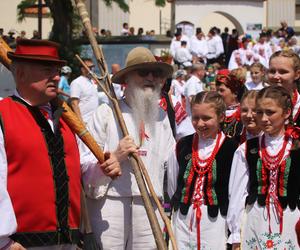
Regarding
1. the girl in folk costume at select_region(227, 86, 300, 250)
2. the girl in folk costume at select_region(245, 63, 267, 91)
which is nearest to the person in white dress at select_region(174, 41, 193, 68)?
the girl in folk costume at select_region(245, 63, 267, 91)

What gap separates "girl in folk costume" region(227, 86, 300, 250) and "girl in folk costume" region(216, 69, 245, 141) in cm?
142

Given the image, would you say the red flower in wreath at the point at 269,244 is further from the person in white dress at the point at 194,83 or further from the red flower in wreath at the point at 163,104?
the person in white dress at the point at 194,83

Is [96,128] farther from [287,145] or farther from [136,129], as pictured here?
[287,145]

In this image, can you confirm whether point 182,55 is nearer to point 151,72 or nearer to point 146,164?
point 151,72

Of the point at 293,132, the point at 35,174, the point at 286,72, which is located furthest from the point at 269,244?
the point at 35,174

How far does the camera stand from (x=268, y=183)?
17.3ft

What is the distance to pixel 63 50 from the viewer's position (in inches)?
872

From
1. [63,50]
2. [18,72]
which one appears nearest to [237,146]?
[18,72]

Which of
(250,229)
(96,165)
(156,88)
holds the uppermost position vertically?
(156,88)

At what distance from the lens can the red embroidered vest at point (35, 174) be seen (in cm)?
440

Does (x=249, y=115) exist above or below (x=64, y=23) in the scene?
below

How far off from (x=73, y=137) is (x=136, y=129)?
3.13 feet

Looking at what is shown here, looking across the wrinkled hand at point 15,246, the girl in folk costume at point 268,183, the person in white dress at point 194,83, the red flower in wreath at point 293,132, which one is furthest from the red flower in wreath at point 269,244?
the person in white dress at point 194,83

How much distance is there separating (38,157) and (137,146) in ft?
3.81
